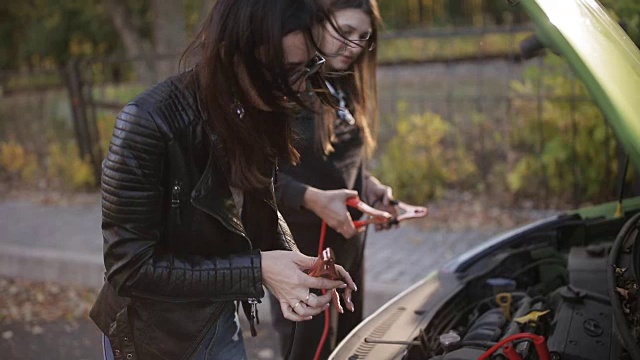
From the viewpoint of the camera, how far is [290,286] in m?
1.90

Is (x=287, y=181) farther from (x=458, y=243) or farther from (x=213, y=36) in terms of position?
(x=458, y=243)

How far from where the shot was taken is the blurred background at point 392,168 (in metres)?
6.08

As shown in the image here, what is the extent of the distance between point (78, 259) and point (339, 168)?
4054mm

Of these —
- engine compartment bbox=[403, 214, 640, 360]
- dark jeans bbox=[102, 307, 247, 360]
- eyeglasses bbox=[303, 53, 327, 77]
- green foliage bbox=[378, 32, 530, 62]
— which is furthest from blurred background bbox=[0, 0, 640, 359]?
dark jeans bbox=[102, 307, 247, 360]

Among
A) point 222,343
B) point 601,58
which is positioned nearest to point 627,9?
point 222,343

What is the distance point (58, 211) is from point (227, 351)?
7109mm

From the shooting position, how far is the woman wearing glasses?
2969mm

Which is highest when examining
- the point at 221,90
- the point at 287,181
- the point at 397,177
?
the point at 221,90

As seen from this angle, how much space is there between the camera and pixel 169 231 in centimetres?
198

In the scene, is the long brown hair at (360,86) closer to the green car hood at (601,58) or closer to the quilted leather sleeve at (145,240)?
the quilted leather sleeve at (145,240)

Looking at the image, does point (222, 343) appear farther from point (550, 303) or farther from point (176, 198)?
point (550, 303)

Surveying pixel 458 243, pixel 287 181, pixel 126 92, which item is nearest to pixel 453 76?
pixel 126 92

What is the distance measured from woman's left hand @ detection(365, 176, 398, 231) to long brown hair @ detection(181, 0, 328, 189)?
1461 mm

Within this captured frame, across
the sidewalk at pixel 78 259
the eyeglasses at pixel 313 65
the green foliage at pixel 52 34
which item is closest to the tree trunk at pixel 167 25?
the sidewalk at pixel 78 259
